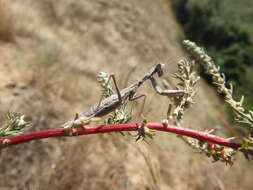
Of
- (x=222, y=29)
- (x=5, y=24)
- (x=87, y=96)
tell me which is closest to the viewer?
(x=87, y=96)

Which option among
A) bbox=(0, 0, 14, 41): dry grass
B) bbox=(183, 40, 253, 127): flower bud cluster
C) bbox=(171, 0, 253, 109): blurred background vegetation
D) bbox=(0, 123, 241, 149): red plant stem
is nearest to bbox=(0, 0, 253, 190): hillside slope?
bbox=(0, 0, 14, 41): dry grass

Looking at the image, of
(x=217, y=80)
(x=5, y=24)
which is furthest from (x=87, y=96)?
(x=217, y=80)

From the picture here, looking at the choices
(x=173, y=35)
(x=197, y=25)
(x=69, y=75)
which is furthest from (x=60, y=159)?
(x=197, y=25)

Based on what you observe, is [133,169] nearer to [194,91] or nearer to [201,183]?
[201,183]

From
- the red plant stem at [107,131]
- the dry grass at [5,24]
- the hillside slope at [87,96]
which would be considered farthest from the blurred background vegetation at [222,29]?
the red plant stem at [107,131]

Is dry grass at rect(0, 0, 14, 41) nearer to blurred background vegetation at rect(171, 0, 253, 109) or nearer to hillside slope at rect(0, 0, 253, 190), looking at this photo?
hillside slope at rect(0, 0, 253, 190)

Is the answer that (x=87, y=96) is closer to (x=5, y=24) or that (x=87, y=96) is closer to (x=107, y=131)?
(x=5, y=24)
